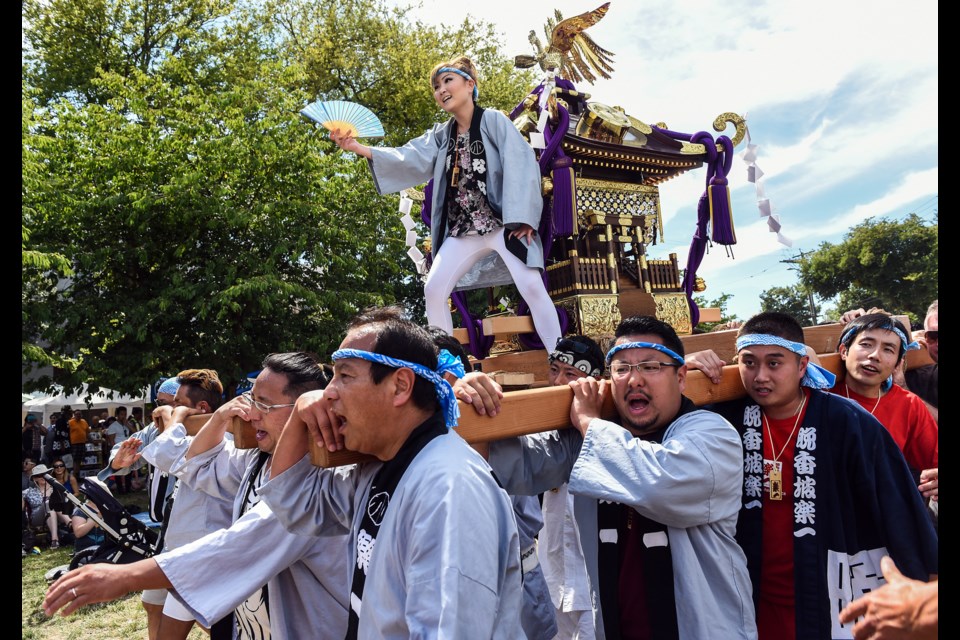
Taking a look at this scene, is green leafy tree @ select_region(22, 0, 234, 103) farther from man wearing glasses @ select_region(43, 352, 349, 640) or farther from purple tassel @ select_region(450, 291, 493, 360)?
man wearing glasses @ select_region(43, 352, 349, 640)

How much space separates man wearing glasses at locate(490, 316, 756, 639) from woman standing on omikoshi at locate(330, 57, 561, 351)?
8.30 ft

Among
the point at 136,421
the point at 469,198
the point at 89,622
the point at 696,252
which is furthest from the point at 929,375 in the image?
the point at 136,421

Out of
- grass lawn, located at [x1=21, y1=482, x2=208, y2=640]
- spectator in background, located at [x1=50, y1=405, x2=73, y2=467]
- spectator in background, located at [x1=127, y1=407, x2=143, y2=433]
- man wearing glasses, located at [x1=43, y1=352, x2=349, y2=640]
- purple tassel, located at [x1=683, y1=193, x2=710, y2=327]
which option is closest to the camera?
man wearing glasses, located at [x1=43, y1=352, x2=349, y2=640]

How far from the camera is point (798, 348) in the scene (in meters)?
2.49

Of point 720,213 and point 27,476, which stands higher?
point 720,213

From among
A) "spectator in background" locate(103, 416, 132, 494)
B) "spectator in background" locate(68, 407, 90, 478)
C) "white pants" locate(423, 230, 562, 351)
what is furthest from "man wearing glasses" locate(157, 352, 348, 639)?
"spectator in background" locate(68, 407, 90, 478)

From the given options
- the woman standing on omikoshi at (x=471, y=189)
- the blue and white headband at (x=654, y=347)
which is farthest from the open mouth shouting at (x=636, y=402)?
the woman standing on omikoshi at (x=471, y=189)

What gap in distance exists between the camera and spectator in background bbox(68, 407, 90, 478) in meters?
13.1

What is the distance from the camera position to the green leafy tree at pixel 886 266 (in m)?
29.5

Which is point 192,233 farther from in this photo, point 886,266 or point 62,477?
point 886,266

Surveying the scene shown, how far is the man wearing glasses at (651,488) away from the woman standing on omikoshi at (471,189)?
253 centimetres

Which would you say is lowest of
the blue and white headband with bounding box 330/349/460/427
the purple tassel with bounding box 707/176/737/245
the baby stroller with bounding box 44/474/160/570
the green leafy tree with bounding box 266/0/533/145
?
the baby stroller with bounding box 44/474/160/570

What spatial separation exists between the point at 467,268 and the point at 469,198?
53 cm

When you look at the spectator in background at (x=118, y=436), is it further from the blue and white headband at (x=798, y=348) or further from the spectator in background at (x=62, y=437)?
the blue and white headband at (x=798, y=348)
